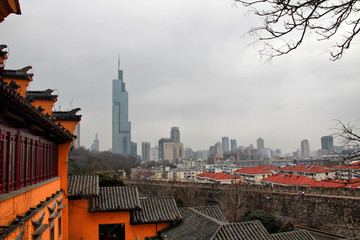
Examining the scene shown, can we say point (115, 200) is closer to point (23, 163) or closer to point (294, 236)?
point (23, 163)

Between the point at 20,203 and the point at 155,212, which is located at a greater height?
the point at 20,203

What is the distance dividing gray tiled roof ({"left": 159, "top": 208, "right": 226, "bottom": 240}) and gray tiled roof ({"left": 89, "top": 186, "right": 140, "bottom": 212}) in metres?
1.43

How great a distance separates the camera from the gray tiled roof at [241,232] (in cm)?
711

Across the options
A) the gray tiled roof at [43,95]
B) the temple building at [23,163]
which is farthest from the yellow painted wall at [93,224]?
the gray tiled roof at [43,95]

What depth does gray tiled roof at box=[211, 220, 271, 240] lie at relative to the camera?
23.3ft

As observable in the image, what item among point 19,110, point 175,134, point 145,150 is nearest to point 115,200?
point 19,110

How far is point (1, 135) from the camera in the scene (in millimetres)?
3832

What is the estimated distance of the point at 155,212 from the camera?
973 centimetres

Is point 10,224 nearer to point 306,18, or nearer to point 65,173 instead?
point 306,18

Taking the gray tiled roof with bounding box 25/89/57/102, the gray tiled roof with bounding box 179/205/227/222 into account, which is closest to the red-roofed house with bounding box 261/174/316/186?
the gray tiled roof with bounding box 179/205/227/222

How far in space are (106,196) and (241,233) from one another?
15.9ft

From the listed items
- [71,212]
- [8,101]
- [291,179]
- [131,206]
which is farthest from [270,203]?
[8,101]

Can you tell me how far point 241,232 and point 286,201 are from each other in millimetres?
14755

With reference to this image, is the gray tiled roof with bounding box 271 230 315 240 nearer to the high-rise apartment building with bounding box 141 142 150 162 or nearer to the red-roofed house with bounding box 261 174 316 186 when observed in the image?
the red-roofed house with bounding box 261 174 316 186
